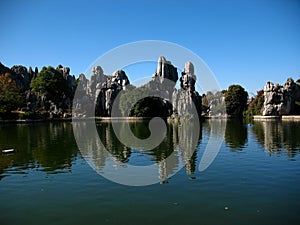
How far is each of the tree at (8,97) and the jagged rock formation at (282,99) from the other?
277 feet

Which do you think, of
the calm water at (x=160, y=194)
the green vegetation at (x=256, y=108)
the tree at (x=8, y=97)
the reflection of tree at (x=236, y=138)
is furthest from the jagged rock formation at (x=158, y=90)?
the calm water at (x=160, y=194)

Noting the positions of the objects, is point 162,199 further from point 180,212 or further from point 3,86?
point 3,86

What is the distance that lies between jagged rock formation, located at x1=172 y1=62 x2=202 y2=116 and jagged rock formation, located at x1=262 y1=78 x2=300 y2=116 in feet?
84.5

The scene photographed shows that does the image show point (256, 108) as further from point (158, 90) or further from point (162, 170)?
point (162, 170)

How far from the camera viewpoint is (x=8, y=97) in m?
84.4

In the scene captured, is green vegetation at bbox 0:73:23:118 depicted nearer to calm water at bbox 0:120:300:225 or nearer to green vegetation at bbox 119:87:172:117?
green vegetation at bbox 119:87:172:117

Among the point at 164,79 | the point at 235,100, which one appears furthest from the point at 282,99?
the point at 164,79

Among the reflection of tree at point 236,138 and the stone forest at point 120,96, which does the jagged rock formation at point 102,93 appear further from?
the reflection of tree at point 236,138

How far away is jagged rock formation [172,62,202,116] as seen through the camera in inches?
4081

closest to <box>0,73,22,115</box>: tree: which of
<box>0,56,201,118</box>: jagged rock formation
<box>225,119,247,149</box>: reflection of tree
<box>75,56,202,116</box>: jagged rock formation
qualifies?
<box>0,56,201,118</box>: jagged rock formation

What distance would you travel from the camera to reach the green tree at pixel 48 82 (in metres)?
109

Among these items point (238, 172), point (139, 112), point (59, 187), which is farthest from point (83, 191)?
point (139, 112)

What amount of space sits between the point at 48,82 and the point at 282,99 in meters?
87.8

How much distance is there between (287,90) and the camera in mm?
101312
